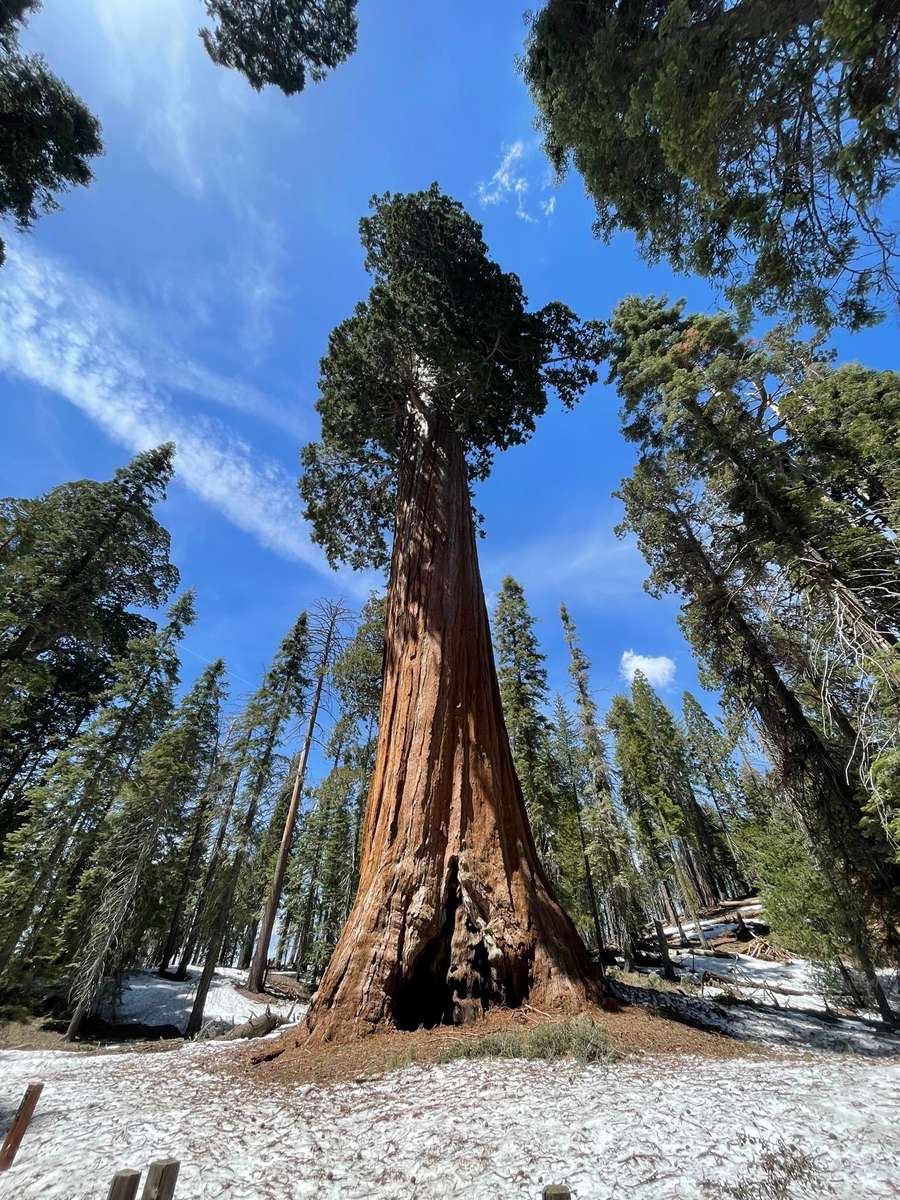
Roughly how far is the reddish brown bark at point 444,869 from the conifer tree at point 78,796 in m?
12.5

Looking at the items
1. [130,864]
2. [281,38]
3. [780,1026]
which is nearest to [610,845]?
[780,1026]

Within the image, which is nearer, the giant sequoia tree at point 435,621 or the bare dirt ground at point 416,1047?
the bare dirt ground at point 416,1047

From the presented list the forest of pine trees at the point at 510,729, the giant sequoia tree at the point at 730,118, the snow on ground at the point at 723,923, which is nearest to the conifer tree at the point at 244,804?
the forest of pine trees at the point at 510,729

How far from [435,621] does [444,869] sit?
9.87 ft

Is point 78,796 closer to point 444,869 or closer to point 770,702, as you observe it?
point 444,869

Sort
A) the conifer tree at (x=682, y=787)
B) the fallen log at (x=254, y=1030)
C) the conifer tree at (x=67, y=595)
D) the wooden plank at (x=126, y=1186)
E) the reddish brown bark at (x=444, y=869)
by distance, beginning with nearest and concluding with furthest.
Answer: the wooden plank at (x=126, y=1186), the reddish brown bark at (x=444, y=869), the fallen log at (x=254, y=1030), the conifer tree at (x=67, y=595), the conifer tree at (x=682, y=787)

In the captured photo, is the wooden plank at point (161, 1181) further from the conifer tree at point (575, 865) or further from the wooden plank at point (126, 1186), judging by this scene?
the conifer tree at point (575, 865)

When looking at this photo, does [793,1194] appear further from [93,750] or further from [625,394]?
[93,750]

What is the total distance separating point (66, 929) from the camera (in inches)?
492

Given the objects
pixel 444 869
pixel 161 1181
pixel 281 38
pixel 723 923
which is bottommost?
pixel 161 1181

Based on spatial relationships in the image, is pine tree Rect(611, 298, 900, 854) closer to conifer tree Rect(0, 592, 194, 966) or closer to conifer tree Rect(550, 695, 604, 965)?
conifer tree Rect(550, 695, 604, 965)

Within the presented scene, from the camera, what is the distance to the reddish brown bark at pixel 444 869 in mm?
4715

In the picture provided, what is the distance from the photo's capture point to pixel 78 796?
44.8 ft

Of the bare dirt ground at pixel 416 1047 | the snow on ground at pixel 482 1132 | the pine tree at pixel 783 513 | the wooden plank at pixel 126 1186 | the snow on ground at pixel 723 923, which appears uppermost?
the pine tree at pixel 783 513
